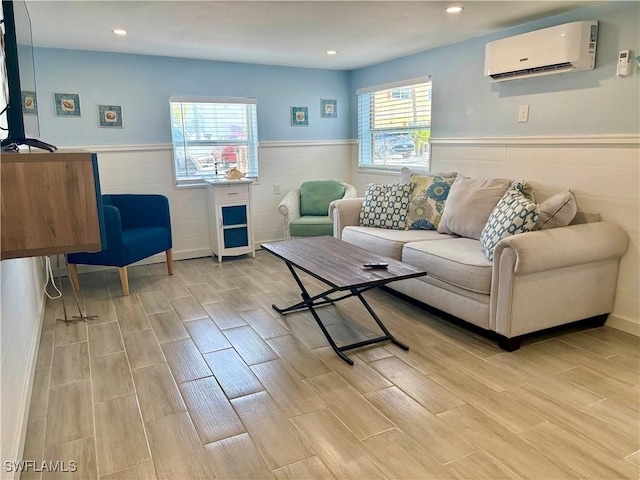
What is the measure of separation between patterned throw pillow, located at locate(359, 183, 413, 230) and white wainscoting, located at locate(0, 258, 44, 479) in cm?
258

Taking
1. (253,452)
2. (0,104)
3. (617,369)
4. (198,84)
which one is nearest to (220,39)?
(198,84)

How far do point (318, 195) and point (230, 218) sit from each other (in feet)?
3.41

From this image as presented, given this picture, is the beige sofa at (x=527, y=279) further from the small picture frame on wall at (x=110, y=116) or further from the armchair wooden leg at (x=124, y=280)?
the small picture frame on wall at (x=110, y=116)

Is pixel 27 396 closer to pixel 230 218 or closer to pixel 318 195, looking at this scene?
pixel 230 218

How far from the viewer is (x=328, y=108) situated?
218 inches

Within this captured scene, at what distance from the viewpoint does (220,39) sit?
3.80m

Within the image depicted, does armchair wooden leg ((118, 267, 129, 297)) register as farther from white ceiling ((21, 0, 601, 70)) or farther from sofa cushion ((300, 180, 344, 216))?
sofa cushion ((300, 180, 344, 216))

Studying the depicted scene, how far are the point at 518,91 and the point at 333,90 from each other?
2.55m

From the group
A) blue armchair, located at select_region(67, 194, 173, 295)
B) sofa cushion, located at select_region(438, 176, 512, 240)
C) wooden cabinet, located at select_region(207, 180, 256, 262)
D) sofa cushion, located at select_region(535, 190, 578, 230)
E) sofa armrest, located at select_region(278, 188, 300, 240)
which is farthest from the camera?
sofa armrest, located at select_region(278, 188, 300, 240)

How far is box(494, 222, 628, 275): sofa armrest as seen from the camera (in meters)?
2.52

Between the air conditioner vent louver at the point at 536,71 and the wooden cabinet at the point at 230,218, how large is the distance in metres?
2.60

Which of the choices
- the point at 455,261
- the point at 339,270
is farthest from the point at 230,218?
the point at 455,261

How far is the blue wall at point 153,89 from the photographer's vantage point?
418cm

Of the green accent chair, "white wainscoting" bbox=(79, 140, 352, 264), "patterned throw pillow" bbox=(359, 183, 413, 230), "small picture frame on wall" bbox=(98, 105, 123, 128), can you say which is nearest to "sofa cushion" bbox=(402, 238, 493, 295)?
"patterned throw pillow" bbox=(359, 183, 413, 230)
